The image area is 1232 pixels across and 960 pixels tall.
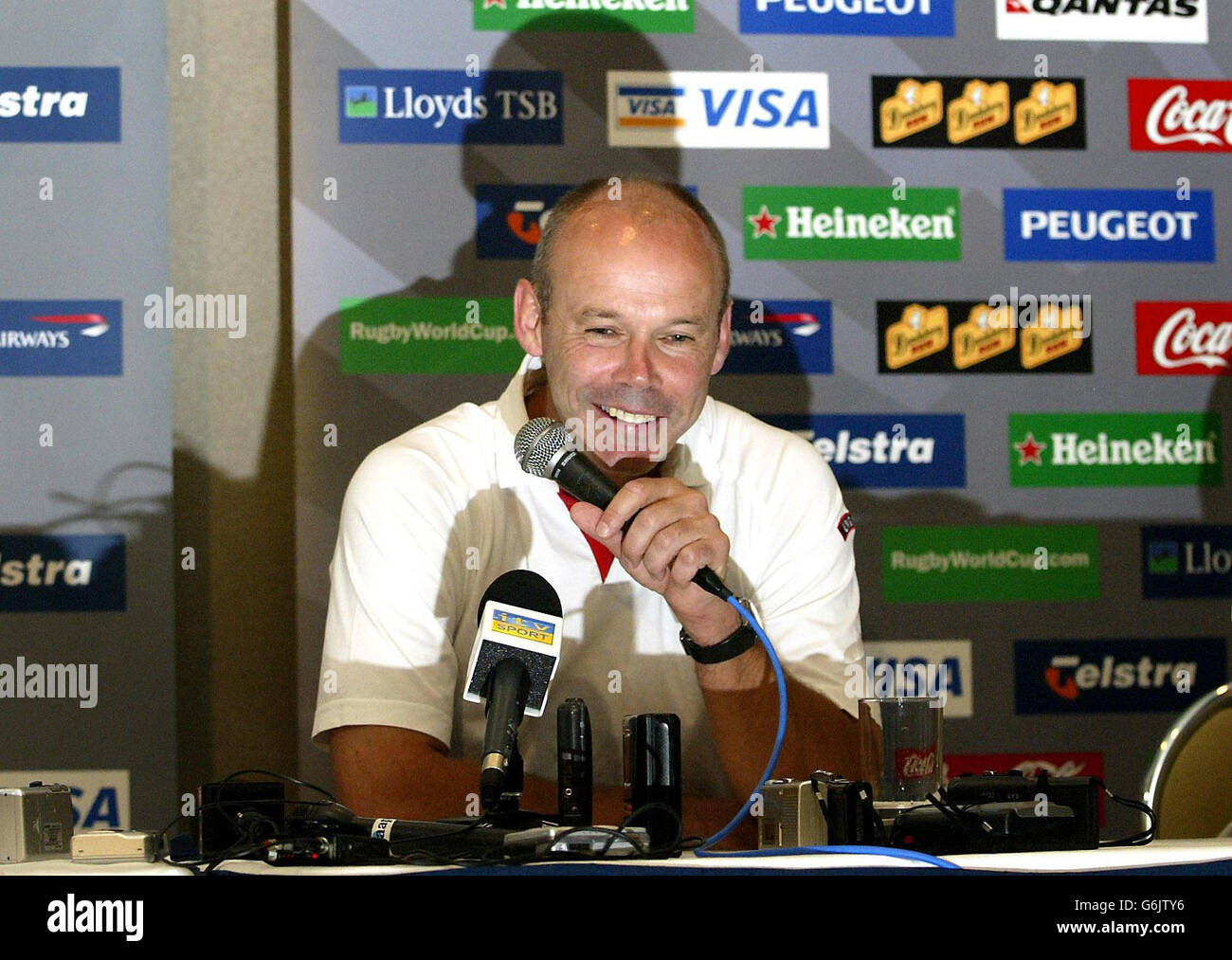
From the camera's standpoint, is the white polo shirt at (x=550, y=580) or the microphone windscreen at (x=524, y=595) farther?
the white polo shirt at (x=550, y=580)

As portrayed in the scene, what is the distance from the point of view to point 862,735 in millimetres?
1615

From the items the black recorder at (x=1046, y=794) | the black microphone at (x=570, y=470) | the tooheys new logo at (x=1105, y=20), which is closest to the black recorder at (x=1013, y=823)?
the black recorder at (x=1046, y=794)

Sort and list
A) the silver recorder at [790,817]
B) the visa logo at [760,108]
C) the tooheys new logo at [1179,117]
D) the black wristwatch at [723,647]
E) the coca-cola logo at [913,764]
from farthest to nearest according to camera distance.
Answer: the tooheys new logo at [1179,117], the visa logo at [760,108], the black wristwatch at [723,647], the coca-cola logo at [913,764], the silver recorder at [790,817]

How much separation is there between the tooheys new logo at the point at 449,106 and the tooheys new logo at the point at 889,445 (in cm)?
96

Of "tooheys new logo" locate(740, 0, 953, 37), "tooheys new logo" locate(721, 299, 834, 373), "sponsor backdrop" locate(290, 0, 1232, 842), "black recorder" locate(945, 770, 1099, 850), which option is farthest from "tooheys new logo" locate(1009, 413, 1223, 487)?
"black recorder" locate(945, 770, 1099, 850)

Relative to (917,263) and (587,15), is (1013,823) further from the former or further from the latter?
(587,15)

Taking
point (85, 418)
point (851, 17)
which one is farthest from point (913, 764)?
point (851, 17)

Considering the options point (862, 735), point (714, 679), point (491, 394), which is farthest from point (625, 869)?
point (491, 394)

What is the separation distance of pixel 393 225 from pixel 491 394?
48 centimetres

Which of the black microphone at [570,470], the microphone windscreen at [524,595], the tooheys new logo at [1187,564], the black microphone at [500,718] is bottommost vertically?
the black microphone at [500,718]

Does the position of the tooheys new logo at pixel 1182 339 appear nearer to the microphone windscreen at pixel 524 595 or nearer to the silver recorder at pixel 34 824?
the microphone windscreen at pixel 524 595

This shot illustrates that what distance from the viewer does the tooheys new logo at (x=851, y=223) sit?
336 centimetres

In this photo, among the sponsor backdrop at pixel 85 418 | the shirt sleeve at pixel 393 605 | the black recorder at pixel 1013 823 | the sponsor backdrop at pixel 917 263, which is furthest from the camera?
the sponsor backdrop at pixel 917 263
